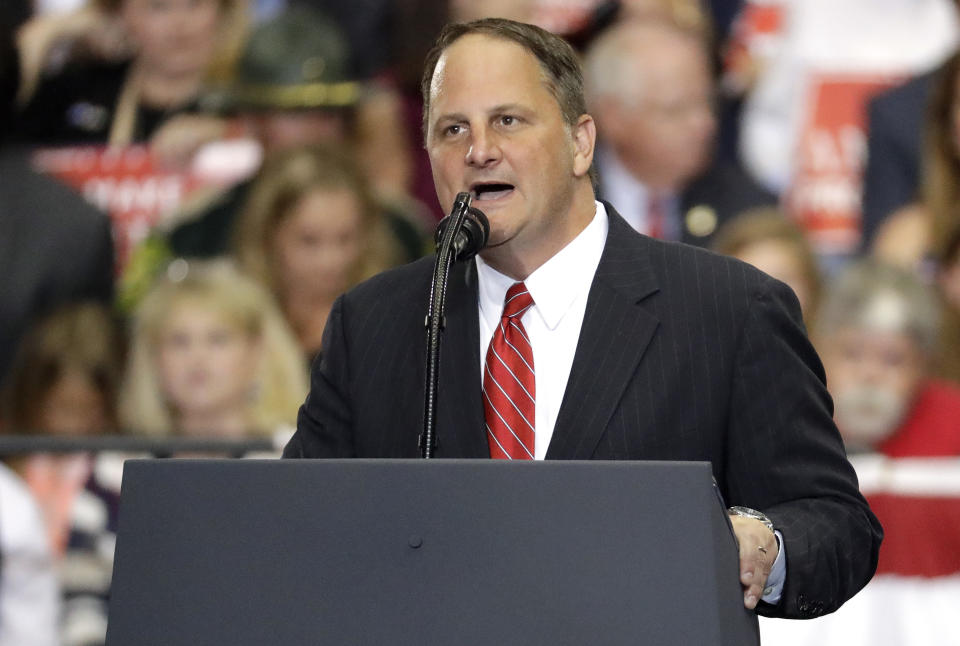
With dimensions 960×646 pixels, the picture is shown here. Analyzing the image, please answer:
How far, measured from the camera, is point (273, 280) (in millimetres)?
5055

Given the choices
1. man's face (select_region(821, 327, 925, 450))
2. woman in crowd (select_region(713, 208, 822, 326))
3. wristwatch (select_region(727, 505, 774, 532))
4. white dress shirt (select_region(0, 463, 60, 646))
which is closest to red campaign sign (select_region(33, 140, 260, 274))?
woman in crowd (select_region(713, 208, 822, 326))

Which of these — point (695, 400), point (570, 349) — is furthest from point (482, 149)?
point (695, 400)

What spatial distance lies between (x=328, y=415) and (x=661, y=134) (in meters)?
3.17

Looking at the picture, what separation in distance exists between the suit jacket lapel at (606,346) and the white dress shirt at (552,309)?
4 cm

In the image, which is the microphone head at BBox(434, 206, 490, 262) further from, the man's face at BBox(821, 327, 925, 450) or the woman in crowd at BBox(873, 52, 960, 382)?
the woman in crowd at BBox(873, 52, 960, 382)

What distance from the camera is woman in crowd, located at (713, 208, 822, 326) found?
15.9ft

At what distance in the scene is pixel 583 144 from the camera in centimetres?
227

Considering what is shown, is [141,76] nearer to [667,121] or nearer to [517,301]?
[667,121]

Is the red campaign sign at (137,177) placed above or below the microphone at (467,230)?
above

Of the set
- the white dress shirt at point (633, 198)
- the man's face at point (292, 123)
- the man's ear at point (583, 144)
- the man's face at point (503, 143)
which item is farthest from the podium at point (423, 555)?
the man's face at point (292, 123)

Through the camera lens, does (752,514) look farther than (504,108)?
No

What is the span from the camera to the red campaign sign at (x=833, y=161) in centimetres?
520

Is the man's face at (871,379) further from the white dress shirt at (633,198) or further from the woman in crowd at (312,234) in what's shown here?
the woman in crowd at (312,234)

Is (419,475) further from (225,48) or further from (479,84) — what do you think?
(225,48)
